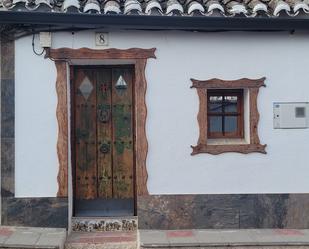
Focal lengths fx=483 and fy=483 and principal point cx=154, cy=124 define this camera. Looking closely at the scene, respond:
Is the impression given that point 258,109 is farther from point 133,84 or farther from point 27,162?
point 27,162

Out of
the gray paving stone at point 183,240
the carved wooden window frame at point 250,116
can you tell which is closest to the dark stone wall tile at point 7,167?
the gray paving stone at point 183,240

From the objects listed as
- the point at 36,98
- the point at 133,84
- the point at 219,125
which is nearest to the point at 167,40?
the point at 133,84

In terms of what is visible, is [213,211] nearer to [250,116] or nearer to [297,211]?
[297,211]

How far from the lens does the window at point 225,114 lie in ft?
24.2

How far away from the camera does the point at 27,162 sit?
274 inches

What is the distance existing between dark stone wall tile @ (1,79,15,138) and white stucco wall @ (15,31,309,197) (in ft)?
0.25

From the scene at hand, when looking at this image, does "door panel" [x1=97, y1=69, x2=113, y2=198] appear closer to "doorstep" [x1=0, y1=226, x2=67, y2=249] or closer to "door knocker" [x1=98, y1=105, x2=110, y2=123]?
"door knocker" [x1=98, y1=105, x2=110, y2=123]

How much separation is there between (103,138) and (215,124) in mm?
1743

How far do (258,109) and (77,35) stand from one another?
2.88m

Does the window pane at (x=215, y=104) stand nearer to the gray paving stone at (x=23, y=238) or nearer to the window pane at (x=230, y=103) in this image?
the window pane at (x=230, y=103)

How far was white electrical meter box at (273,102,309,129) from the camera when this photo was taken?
719cm

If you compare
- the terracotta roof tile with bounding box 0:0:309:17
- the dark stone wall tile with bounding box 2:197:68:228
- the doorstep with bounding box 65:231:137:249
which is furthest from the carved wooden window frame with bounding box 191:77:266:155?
the dark stone wall tile with bounding box 2:197:68:228

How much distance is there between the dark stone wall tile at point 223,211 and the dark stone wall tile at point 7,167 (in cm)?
187

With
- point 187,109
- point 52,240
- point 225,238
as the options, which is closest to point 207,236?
point 225,238
